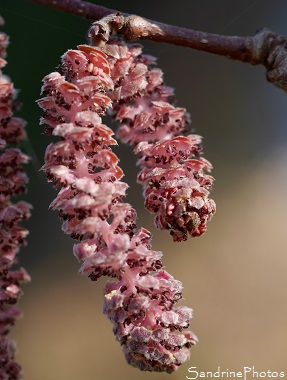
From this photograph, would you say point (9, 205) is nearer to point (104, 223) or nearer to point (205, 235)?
point (104, 223)

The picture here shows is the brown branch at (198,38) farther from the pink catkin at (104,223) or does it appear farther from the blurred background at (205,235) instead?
the blurred background at (205,235)

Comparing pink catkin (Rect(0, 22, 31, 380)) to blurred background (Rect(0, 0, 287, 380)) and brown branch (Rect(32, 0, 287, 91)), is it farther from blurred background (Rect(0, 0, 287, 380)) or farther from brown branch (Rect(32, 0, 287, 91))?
blurred background (Rect(0, 0, 287, 380))

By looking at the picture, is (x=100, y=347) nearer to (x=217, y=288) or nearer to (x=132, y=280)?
(x=217, y=288)

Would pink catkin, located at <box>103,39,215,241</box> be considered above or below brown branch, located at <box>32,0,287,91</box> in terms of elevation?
below

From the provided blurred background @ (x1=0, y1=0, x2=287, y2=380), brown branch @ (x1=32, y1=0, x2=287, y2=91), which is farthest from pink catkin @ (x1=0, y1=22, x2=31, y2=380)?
blurred background @ (x1=0, y1=0, x2=287, y2=380)

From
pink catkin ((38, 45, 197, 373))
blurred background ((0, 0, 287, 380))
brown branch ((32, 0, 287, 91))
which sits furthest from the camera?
blurred background ((0, 0, 287, 380))

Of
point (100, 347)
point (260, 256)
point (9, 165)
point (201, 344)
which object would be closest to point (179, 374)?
point (201, 344)

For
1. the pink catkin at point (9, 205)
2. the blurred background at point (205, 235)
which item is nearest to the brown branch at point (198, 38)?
the pink catkin at point (9, 205)
